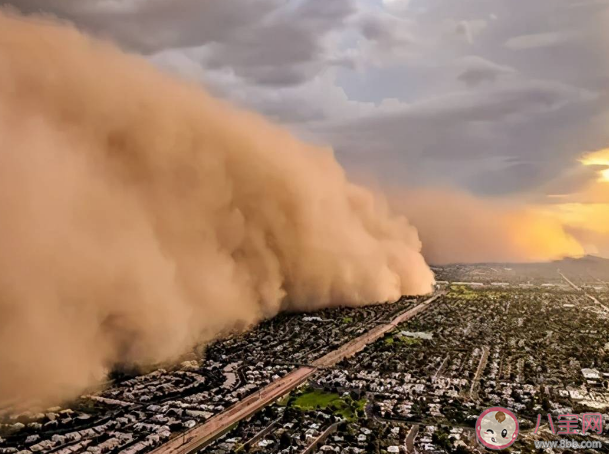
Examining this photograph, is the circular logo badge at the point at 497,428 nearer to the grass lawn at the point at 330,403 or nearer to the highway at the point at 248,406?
the grass lawn at the point at 330,403

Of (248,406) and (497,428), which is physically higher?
(248,406)

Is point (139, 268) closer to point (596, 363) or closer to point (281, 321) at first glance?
point (281, 321)

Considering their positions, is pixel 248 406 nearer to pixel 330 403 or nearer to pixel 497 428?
pixel 330 403

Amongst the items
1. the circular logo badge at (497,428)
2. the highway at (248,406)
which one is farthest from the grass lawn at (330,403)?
the circular logo badge at (497,428)

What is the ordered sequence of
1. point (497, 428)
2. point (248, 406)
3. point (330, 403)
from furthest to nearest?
point (330, 403), point (248, 406), point (497, 428)

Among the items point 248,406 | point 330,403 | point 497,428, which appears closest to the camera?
point 497,428

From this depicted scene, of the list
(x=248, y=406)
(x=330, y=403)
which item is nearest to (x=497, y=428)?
(x=330, y=403)

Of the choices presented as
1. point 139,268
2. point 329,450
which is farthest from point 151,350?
point 329,450

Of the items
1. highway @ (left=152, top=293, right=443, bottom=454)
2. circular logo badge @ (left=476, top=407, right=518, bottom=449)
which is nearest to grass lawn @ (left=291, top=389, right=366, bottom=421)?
highway @ (left=152, top=293, right=443, bottom=454)
